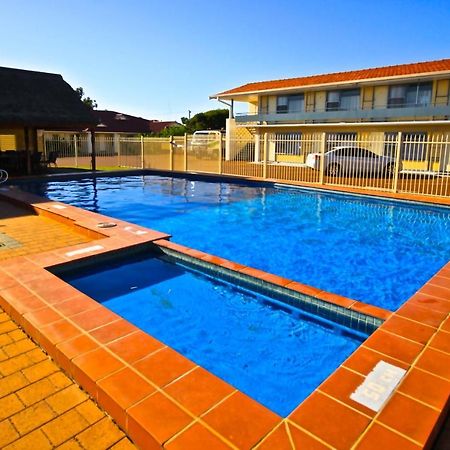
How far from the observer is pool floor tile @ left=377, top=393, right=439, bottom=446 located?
2009mm

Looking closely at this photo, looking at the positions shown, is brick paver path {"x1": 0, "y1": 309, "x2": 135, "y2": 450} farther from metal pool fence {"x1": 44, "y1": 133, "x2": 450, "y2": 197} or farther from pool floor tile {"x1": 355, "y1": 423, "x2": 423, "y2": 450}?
metal pool fence {"x1": 44, "y1": 133, "x2": 450, "y2": 197}

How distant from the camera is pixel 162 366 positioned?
2.64m

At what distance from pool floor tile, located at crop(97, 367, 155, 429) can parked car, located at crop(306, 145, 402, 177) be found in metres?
15.5

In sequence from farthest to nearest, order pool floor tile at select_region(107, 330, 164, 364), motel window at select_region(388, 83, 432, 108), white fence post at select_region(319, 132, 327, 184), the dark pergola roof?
motel window at select_region(388, 83, 432, 108), the dark pergola roof, white fence post at select_region(319, 132, 327, 184), pool floor tile at select_region(107, 330, 164, 364)

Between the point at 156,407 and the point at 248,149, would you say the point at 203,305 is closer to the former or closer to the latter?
the point at 156,407

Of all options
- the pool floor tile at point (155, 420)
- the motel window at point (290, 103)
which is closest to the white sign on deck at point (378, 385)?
the pool floor tile at point (155, 420)

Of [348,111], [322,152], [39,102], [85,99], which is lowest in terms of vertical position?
[322,152]

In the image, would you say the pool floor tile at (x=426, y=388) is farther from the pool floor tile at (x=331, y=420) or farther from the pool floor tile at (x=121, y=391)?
the pool floor tile at (x=121, y=391)

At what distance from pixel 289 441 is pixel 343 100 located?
25970mm

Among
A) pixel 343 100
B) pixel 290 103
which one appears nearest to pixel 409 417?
pixel 343 100

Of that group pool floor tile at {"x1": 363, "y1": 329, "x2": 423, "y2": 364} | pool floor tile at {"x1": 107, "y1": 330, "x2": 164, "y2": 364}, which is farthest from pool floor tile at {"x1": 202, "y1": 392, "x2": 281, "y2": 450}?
pool floor tile at {"x1": 363, "y1": 329, "x2": 423, "y2": 364}

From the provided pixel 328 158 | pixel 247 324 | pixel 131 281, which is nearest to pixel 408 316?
pixel 247 324

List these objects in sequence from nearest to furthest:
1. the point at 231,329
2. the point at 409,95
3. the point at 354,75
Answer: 1. the point at 231,329
2. the point at 409,95
3. the point at 354,75

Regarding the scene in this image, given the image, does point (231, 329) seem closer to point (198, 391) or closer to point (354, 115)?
point (198, 391)
